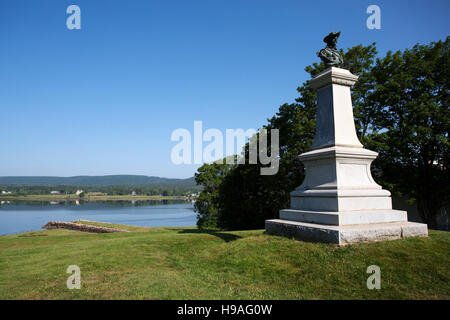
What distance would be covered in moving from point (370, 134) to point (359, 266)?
13.7 metres

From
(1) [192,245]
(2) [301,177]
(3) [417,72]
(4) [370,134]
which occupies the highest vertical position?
(3) [417,72]

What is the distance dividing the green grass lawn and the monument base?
0.71 feet

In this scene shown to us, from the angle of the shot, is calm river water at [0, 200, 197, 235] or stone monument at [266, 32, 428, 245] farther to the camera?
calm river water at [0, 200, 197, 235]

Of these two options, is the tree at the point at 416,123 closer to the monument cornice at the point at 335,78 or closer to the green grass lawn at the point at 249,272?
the monument cornice at the point at 335,78

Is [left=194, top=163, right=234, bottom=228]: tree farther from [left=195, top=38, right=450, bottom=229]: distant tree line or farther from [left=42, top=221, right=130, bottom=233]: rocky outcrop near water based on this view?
[left=195, top=38, right=450, bottom=229]: distant tree line

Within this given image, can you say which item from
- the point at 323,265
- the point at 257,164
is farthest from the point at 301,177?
the point at 323,265

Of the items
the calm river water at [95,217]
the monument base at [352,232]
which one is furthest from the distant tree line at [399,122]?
the calm river water at [95,217]

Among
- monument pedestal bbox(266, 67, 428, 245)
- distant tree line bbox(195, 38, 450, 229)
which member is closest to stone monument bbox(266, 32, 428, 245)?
monument pedestal bbox(266, 67, 428, 245)

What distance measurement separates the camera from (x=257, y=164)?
22078mm

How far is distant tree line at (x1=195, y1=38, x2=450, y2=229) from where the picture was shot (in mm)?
17141

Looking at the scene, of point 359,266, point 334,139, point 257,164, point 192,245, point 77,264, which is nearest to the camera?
point 359,266

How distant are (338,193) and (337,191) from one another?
7 centimetres
